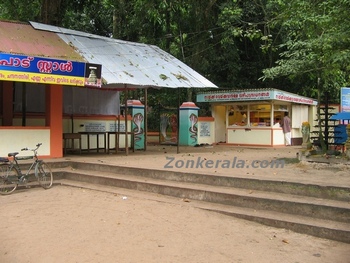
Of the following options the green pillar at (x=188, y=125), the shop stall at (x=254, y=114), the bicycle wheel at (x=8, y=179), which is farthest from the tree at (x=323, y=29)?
the green pillar at (x=188, y=125)

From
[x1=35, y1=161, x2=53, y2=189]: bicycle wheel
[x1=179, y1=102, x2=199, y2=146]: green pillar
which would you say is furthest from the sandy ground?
[x1=179, y1=102, x2=199, y2=146]: green pillar

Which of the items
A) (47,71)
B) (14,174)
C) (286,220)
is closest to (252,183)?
(286,220)

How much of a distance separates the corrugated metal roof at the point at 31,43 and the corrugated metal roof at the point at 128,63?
28 centimetres

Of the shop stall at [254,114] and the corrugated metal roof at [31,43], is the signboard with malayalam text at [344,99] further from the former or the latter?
the corrugated metal roof at [31,43]

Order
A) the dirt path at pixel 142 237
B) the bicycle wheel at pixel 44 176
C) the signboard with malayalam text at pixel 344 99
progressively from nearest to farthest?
1. the dirt path at pixel 142 237
2. the bicycle wheel at pixel 44 176
3. the signboard with malayalam text at pixel 344 99

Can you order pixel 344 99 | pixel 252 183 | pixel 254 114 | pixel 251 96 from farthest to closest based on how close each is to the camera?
pixel 254 114 → pixel 251 96 → pixel 344 99 → pixel 252 183

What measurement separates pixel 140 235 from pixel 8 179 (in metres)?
4.03

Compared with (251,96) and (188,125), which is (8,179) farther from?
(251,96)

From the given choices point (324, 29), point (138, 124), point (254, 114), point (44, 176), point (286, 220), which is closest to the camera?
point (286, 220)

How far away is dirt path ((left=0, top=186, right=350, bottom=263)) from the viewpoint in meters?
4.47

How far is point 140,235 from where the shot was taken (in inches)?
205

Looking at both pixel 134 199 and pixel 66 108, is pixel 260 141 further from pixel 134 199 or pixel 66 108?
pixel 134 199

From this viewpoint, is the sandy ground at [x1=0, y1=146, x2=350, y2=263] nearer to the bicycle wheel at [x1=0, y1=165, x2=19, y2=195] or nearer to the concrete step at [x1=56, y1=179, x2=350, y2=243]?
the concrete step at [x1=56, y1=179, x2=350, y2=243]

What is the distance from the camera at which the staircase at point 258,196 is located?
5.42 m
